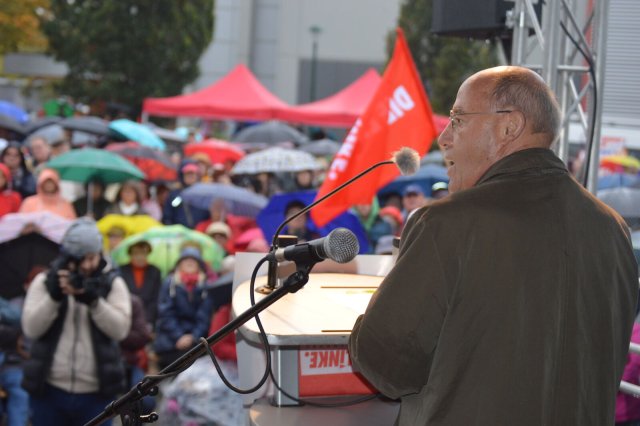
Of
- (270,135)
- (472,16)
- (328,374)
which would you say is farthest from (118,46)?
(328,374)

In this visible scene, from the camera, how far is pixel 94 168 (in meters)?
11.9

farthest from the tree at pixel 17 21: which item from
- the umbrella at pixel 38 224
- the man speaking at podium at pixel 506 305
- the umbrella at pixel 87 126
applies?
the man speaking at podium at pixel 506 305

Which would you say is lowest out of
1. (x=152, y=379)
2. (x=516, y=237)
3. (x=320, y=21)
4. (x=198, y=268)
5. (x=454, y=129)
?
(x=198, y=268)

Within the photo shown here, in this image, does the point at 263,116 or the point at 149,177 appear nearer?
the point at 149,177

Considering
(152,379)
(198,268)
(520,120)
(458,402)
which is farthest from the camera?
(198,268)

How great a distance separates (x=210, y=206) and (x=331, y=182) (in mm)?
4635

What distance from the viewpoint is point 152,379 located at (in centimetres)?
295

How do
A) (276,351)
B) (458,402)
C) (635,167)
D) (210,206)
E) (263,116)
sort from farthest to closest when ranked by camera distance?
(263,116), (635,167), (210,206), (276,351), (458,402)

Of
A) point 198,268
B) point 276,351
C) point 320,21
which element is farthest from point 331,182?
point 320,21

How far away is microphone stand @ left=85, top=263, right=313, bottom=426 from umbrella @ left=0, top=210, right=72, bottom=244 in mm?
5837

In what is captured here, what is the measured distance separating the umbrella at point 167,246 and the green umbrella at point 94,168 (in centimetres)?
274

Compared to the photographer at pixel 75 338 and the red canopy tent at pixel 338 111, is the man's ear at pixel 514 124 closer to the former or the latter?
the photographer at pixel 75 338

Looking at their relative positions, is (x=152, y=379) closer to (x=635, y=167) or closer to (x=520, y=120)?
(x=520, y=120)

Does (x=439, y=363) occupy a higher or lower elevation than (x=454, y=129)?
lower
